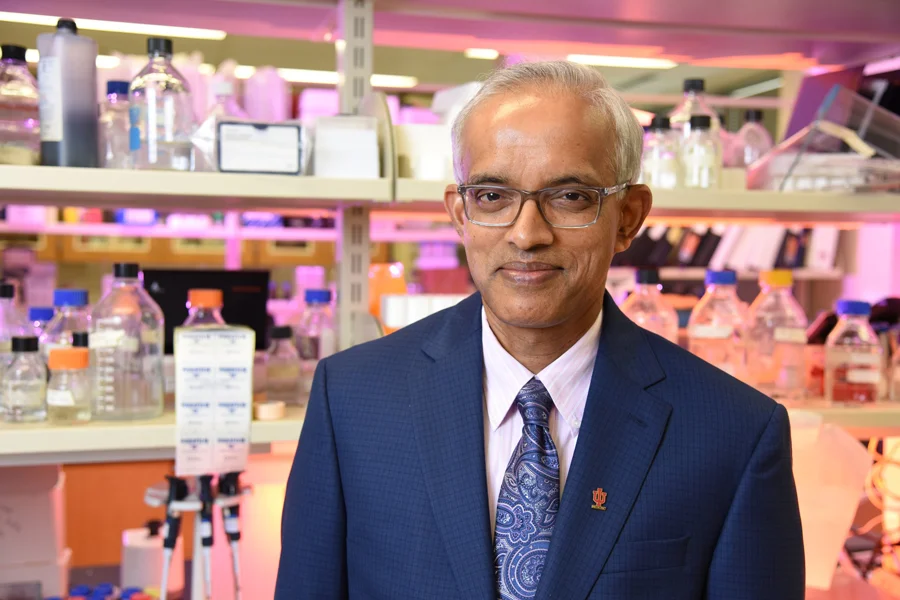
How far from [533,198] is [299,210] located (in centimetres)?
132

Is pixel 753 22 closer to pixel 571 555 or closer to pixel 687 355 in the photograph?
pixel 687 355

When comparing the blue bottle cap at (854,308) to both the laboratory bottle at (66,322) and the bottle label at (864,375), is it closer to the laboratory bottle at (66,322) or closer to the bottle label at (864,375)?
the bottle label at (864,375)

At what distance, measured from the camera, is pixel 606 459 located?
3.61ft

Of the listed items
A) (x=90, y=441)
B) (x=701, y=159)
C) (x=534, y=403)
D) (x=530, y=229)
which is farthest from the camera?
(x=701, y=159)

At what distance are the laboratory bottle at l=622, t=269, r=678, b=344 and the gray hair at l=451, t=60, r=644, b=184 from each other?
36.9 inches

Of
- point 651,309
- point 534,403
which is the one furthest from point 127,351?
point 651,309

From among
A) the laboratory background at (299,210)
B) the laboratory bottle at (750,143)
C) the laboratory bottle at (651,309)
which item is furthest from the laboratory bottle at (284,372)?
the laboratory bottle at (750,143)

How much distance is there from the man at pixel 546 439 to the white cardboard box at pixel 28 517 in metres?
1.04

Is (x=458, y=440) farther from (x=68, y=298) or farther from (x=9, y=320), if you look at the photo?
(x=9, y=320)

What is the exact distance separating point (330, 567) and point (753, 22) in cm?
179

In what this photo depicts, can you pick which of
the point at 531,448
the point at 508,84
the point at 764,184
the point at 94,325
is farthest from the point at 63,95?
the point at 764,184

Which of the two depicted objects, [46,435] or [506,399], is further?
[46,435]

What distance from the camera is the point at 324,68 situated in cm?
844

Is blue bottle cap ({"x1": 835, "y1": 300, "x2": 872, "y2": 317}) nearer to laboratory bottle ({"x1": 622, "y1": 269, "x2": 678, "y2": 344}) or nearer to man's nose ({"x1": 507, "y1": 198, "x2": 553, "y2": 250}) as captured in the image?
laboratory bottle ({"x1": 622, "y1": 269, "x2": 678, "y2": 344})
